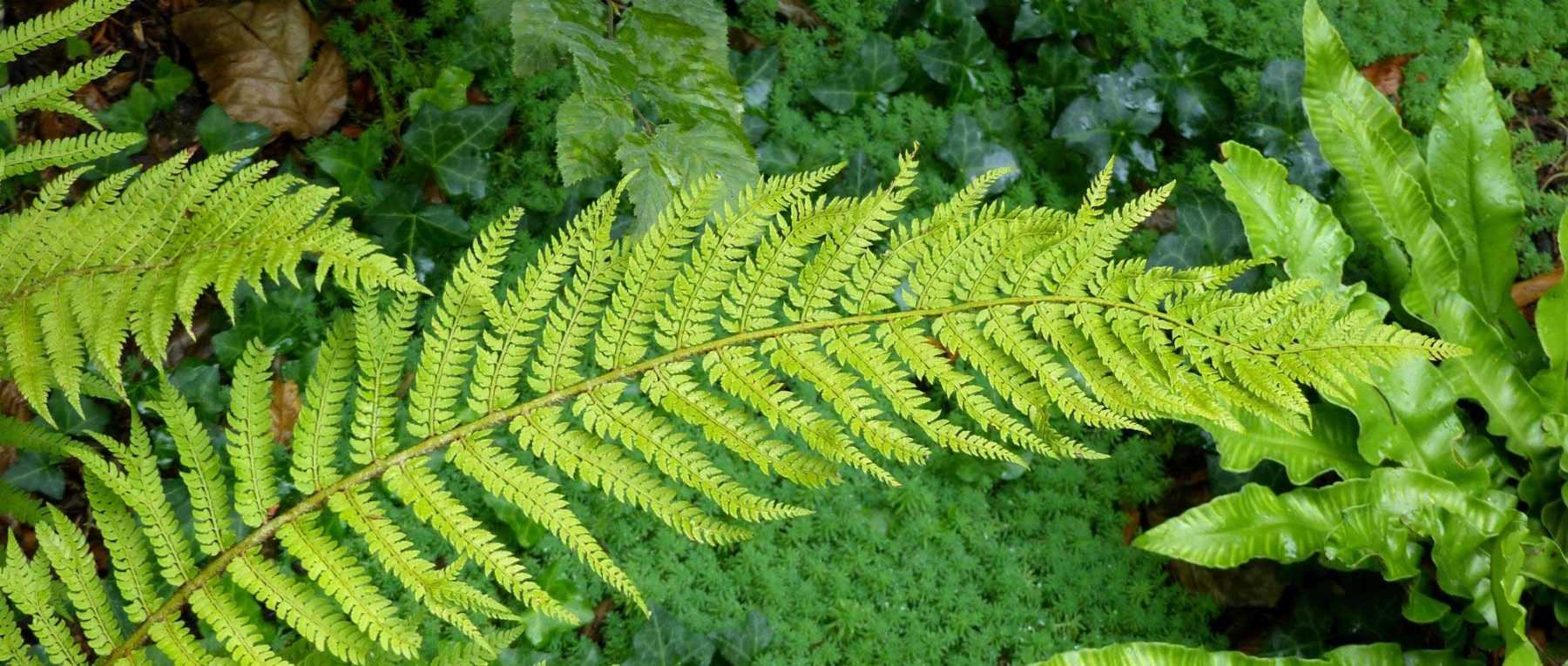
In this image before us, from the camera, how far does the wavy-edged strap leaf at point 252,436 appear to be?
150 centimetres

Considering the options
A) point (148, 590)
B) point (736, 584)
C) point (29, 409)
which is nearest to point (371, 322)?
point (148, 590)

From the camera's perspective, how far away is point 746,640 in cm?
258

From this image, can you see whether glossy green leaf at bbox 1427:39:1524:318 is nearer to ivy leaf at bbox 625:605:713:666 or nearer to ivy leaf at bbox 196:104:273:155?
ivy leaf at bbox 625:605:713:666

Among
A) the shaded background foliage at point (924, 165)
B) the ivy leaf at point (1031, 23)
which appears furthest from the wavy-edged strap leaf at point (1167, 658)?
the ivy leaf at point (1031, 23)

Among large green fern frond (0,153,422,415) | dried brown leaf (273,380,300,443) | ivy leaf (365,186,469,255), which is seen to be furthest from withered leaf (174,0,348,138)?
large green fern frond (0,153,422,415)

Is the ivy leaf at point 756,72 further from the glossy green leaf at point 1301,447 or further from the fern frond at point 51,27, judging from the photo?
the fern frond at point 51,27

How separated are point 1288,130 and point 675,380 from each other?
2348mm

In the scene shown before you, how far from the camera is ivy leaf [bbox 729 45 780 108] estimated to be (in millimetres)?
3064

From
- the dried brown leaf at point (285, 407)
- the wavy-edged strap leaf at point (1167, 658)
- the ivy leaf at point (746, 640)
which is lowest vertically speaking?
the ivy leaf at point (746, 640)

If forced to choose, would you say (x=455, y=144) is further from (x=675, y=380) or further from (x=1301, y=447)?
(x=1301, y=447)

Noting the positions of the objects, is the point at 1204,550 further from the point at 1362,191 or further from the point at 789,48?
the point at 789,48

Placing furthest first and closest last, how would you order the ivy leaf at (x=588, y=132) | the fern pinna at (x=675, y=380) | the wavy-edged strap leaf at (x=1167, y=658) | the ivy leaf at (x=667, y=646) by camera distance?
the ivy leaf at (x=667, y=646) → the wavy-edged strap leaf at (x=1167, y=658) → the ivy leaf at (x=588, y=132) → the fern pinna at (x=675, y=380)

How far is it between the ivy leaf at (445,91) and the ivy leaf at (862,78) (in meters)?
0.93

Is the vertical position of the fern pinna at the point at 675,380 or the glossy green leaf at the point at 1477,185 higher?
the fern pinna at the point at 675,380
